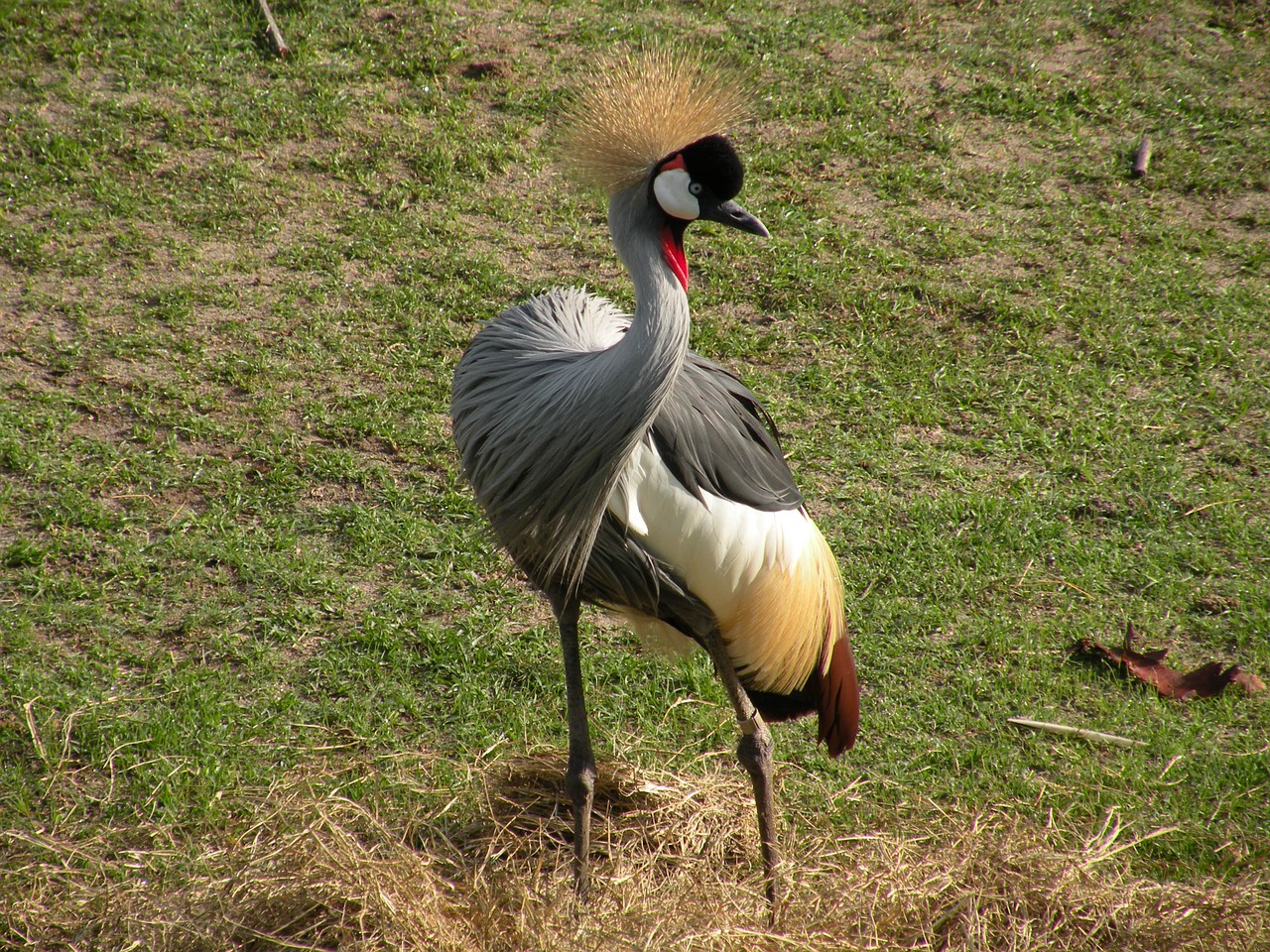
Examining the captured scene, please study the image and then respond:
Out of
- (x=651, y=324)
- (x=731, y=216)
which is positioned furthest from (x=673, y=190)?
(x=651, y=324)

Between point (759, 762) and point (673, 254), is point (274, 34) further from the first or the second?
point (759, 762)

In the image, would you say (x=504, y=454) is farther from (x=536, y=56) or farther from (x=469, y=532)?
(x=536, y=56)

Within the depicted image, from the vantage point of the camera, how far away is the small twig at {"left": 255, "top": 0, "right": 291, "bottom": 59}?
4.98m

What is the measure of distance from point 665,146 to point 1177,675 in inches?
75.8

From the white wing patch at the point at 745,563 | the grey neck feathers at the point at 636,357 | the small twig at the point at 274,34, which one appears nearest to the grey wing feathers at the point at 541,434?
the grey neck feathers at the point at 636,357

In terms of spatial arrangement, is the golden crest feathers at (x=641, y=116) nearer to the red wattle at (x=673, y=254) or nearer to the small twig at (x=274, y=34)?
the red wattle at (x=673, y=254)

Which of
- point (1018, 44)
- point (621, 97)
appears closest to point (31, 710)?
point (621, 97)

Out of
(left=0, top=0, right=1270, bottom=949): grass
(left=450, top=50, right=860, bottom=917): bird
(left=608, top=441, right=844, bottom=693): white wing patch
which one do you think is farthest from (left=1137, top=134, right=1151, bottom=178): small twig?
(left=608, top=441, right=844, bottom=693): white wing patch

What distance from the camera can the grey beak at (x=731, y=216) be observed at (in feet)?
6.19

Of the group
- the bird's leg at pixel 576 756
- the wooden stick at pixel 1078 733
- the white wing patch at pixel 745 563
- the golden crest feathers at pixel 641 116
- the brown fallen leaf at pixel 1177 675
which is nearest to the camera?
the golden crest feathers at pixel 641 116

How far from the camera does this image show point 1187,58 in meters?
5.44

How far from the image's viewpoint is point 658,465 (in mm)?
2023

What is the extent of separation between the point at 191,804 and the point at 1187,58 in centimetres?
547

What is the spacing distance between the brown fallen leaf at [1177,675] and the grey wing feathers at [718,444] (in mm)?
1134
